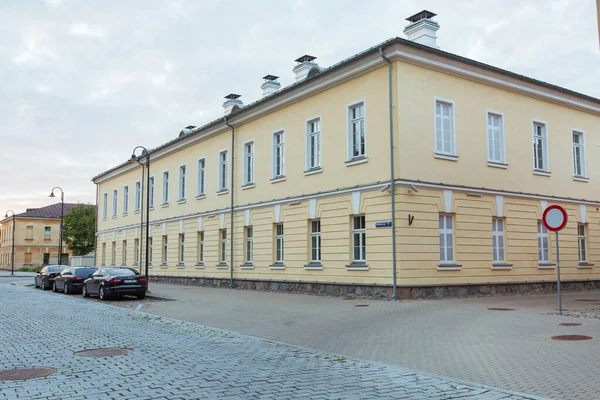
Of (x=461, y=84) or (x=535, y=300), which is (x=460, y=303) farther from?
(x=461, y=84)

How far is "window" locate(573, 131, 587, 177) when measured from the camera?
2650cm

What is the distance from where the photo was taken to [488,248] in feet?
71.3

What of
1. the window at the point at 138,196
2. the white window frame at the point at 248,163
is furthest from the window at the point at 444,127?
the window at the point at 138,196

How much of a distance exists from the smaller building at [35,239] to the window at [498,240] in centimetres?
8235

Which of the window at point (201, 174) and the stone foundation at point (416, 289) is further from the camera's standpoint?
the window at point (201, 174)

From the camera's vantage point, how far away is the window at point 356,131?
848 inches

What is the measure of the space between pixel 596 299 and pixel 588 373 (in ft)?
46.0

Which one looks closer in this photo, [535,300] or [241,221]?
[535,300]

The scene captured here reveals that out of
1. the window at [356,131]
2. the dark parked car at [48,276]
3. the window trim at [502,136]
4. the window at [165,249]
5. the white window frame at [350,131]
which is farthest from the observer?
the window at [165,249]

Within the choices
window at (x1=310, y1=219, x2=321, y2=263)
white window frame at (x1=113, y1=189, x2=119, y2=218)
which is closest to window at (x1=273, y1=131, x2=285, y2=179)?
window at (x1=310, y1=219, x2=321, y2=263)

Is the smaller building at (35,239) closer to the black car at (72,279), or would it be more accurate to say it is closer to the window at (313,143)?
the black car at (72,279)

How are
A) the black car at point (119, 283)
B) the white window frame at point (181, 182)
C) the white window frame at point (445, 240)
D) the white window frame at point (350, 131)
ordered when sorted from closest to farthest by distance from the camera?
the white window frame at point (445, 240)
the white window frame at point (350, 131)
the black car at point (119, 283)
the white window frame at point (181, 182)

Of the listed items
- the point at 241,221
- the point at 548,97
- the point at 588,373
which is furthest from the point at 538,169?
the point at 588,373

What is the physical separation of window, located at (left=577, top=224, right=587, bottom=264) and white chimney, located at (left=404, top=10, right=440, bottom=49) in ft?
37.0
